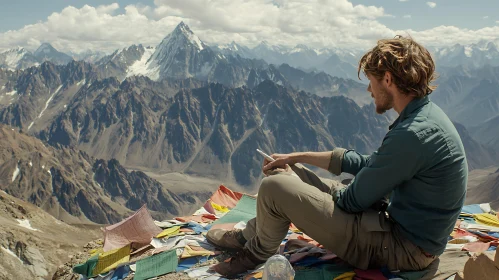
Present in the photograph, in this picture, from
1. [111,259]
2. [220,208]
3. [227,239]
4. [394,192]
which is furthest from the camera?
[220,208]

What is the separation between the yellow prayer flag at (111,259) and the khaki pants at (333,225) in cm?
486

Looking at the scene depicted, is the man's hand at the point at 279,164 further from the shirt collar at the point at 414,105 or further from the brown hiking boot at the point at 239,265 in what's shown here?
the shirt collar at the point at 414,105

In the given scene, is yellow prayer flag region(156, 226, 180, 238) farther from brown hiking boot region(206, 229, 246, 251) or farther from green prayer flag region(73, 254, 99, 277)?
brown hiking boot region(206, 229, 246, 251)

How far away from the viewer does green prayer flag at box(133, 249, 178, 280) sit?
376 inches

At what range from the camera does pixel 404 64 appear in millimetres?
6316

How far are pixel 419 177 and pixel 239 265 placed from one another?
383 cm

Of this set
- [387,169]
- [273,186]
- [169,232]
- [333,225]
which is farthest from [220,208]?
[387,169]

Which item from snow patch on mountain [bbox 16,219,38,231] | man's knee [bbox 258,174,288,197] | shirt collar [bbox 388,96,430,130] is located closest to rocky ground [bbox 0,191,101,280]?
snow patch on mountain [bbox 16,219,38,231]

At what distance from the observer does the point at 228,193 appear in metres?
16.0

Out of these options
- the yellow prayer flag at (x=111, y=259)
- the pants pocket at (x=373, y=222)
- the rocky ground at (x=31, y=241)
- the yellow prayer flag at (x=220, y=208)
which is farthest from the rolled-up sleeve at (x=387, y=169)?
the rocky ground at (x=31, y=241)

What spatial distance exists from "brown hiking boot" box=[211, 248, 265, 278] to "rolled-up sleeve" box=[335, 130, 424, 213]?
2.34m

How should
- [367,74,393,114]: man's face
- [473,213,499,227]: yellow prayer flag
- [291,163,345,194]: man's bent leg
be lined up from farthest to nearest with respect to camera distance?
[473,213,499,227]: yellow prayer flag, [291,163,345,194]: man's bent leg, [367,74,393,114]: man's face

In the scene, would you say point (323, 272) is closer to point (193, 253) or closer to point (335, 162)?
point (335, 162)

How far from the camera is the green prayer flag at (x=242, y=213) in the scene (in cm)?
1208
